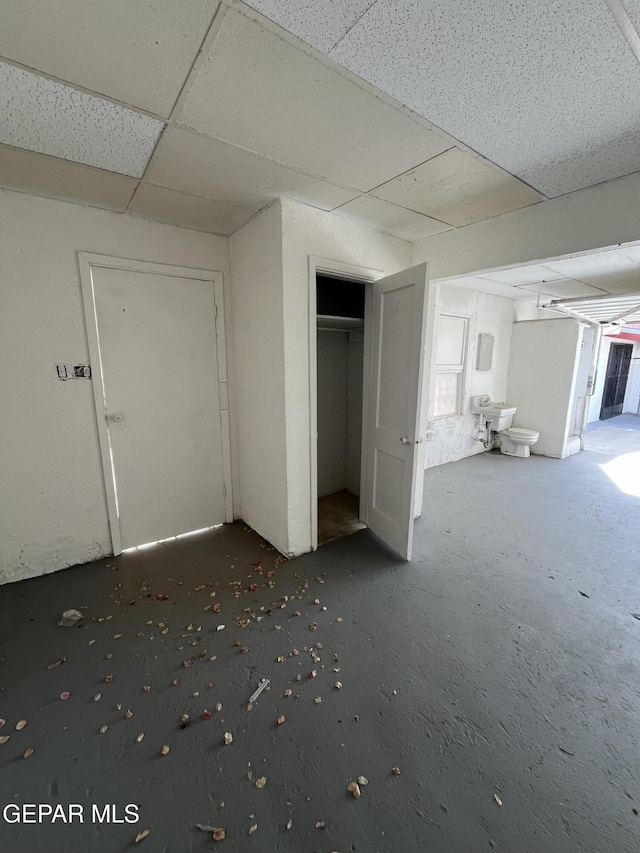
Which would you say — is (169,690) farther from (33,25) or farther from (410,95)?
(410,95)

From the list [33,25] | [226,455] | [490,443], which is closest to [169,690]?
[226,455]

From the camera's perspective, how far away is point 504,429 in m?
5.66

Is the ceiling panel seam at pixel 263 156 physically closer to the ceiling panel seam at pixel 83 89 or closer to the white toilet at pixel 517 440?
the ceiling panel seam at pixel 83 89

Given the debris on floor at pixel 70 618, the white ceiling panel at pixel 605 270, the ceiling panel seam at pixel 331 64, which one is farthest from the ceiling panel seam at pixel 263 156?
the debris on floor at pixel 70 618

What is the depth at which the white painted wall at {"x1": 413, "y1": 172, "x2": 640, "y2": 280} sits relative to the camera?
1848 millimetres

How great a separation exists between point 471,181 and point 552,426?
15.3 feet

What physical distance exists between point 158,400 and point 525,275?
13.7 ft

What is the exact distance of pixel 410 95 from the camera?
1.28 meters

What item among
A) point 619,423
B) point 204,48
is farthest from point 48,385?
point 619,423

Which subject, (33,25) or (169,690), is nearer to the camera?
(33,25)

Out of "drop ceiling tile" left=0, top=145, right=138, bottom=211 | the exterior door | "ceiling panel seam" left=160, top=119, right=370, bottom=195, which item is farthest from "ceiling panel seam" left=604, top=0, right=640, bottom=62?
the exterior door

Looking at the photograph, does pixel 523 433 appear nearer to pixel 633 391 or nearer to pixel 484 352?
pixel 484 352

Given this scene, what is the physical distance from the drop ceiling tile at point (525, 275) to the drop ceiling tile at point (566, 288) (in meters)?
0.21

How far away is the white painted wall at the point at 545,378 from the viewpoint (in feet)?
17.1
